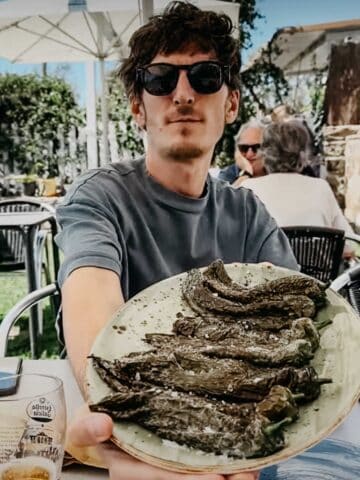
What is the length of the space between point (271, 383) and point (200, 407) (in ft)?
0.24

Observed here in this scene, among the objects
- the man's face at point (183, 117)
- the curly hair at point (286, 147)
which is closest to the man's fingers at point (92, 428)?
the man's face at point (183, 117)

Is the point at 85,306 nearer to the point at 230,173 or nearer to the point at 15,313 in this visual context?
the point at 15,313

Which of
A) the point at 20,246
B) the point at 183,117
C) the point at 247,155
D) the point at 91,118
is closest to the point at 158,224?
the point at 183,117

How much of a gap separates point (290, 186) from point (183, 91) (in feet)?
4.72

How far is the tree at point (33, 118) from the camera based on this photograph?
3627 millimetres

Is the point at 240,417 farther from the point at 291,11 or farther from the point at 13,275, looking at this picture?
the point at 13,275

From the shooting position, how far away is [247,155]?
2889mm

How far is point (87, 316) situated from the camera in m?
0.85

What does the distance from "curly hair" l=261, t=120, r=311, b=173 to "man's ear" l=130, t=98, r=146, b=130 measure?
1.24 m

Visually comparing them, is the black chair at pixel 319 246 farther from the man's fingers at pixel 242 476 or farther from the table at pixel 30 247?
the man's fingers at pixel 242 476

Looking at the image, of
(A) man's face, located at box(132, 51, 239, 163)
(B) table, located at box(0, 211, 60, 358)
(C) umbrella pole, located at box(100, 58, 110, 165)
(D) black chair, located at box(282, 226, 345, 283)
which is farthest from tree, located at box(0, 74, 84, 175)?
(A) man's face, located at box(132, 51, 239, 163)

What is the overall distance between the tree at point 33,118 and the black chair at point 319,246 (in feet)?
5.53

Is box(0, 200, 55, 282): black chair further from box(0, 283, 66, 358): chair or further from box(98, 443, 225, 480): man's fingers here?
box(98, 443, 225, 480): man's fingers

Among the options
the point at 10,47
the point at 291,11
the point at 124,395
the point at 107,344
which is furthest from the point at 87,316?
the point at 10,47
